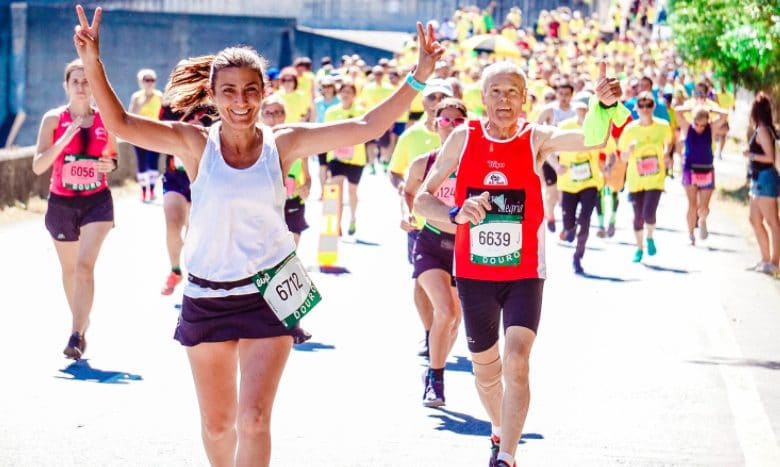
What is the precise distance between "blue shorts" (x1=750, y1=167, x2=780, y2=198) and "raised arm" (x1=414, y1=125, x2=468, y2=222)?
8.94 metres

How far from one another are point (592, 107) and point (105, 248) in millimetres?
9851

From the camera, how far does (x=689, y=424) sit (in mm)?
8555

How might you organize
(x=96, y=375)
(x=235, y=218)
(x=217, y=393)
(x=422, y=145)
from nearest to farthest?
(x=235, y=218) < (x=217, y=393) < (x=96, y=375) < (x=422, y=145)

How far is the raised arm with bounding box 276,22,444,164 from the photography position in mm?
5953

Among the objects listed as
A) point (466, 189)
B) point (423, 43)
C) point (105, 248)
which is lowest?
point (105, 248)

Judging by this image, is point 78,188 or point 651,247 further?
point 651,247

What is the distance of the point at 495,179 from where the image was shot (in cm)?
718

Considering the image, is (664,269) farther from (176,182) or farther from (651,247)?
(176,182)

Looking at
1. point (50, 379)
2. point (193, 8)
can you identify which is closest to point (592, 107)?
point (50, 379)

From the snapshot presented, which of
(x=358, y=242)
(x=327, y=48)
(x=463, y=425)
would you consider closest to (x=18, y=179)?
(x=358, y=242)

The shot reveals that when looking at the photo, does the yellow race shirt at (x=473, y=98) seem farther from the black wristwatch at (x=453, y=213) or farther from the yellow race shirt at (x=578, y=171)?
the black wristwatch at (x=453, y=213)

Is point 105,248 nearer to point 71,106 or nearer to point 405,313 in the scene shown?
point 405,313

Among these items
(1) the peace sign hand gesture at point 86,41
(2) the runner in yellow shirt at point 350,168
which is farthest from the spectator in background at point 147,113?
(1) the peace sign hand gesture at point 86,41

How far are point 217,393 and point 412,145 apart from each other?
5.07m
